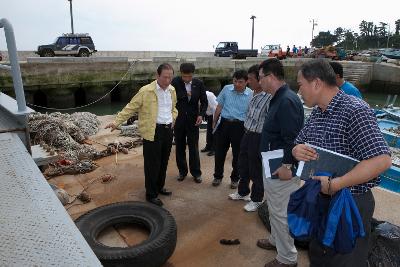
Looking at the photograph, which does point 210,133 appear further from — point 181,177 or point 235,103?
point 235,103

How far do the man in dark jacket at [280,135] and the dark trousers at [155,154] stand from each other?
65.3 inches

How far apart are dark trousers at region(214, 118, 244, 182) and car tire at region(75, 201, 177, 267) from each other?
1566mm

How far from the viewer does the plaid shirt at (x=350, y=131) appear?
178 centimetres

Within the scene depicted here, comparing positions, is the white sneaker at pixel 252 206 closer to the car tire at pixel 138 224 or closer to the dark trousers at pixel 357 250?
the car tire at pixel 138 224

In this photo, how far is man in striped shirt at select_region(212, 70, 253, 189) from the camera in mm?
4660

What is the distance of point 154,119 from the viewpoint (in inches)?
164

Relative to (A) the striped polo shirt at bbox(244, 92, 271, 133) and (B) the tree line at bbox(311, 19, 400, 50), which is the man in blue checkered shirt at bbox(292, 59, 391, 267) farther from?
(B) the tree line at bbox(311, 19, 400, 50)

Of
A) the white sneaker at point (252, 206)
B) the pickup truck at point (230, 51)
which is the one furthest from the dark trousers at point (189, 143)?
the pickup truck at point (230, 51)

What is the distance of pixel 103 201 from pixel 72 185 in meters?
0.70

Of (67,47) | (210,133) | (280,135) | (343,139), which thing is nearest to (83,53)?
(67,47)

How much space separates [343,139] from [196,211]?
2627 millimetres

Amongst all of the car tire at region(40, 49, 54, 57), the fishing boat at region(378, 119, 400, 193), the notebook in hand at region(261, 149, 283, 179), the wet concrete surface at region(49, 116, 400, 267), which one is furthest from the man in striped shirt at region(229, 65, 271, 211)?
the car tire at region(40, 49, 54, 57)

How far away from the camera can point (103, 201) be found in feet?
14.5

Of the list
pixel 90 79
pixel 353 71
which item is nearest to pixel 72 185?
pixel 90 79
